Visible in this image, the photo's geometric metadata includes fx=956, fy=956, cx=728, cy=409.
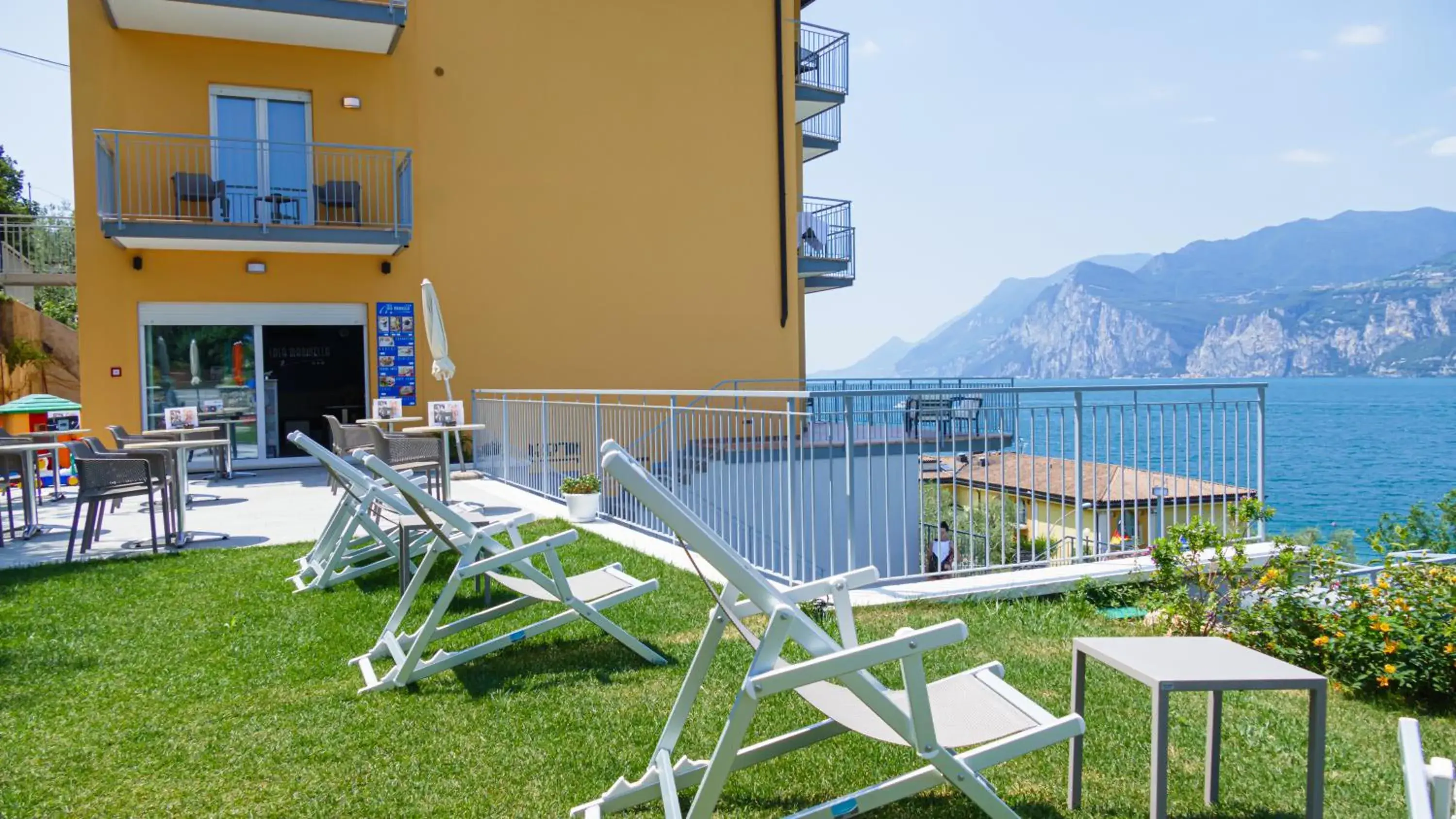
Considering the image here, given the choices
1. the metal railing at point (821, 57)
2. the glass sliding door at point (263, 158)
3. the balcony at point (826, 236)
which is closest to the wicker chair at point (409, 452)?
the glass sliding door at point (263, 158)

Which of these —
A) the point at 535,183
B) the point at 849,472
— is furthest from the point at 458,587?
the point at 535,183

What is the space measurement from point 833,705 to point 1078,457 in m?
3.95

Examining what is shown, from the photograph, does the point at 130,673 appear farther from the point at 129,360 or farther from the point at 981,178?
the point at 981,178

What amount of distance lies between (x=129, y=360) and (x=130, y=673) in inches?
412

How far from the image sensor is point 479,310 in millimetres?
14664

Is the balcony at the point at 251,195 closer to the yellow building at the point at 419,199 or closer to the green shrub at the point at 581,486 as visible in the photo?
the yellow building at the point at 419,199

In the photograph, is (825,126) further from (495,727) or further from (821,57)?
(495,727)

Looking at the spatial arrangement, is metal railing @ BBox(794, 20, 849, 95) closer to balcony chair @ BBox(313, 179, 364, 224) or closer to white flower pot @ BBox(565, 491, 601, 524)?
balcony chair @ BBox(313, 179, 364, 224)

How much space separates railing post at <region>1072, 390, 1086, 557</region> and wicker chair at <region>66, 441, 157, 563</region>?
617 cm

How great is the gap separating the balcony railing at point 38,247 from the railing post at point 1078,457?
20.7 m

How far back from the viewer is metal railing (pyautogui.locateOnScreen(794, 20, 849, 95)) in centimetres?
1847

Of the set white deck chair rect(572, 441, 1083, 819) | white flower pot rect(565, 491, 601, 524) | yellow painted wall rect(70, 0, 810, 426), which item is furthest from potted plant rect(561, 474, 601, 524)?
yellow painted wall rect(70, 0, 810, 426)

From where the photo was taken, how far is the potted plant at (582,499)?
8.45 meters

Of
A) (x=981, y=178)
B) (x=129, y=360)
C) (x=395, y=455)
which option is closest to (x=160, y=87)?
(x=129, y=360)
